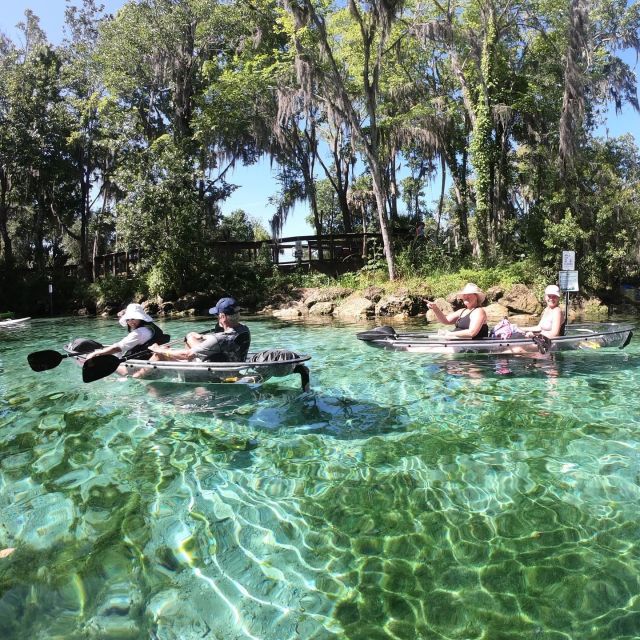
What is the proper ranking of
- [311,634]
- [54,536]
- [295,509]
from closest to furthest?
[311,634] < [54,536] < [295,509]

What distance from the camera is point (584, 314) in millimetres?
18781

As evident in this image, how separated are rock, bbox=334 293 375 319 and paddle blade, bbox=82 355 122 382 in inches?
505

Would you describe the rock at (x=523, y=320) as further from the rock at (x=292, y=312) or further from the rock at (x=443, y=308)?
the rock at (x=292, y=312)

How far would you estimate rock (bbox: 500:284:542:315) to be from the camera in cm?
1827

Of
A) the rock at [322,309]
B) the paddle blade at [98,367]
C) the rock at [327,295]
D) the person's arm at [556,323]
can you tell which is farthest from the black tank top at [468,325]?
the rock at [327,295]

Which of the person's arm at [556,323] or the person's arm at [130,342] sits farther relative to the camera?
the person's arm at [556,323]

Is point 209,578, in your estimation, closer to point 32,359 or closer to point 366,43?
point 32,359

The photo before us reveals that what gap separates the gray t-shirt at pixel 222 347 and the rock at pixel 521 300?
1404cm

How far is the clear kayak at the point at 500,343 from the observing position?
8.16 m

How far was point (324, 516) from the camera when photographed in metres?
3.80

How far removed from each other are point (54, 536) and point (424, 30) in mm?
18856

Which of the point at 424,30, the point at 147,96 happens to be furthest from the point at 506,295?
the point at 147,96

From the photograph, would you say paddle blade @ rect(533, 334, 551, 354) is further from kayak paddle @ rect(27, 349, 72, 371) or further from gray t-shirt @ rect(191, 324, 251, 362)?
kayak paddle @ rect(27, 349, 72, 371)

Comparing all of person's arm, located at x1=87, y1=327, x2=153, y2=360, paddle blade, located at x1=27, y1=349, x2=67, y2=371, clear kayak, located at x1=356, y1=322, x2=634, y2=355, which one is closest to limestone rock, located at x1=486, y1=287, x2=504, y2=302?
clear kayak, located at x1=356, y1=322, x2=634, y2=355
